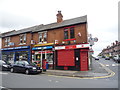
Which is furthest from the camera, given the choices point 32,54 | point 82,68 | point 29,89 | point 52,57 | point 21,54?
point 21,54

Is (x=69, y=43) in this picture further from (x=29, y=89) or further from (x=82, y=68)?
(x=29, y=89)

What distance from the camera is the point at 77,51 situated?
1527 centimetres

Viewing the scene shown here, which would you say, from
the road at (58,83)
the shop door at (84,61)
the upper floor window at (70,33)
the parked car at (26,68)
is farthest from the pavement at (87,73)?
the upper floor window at (70,33)

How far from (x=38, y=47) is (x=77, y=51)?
701cm

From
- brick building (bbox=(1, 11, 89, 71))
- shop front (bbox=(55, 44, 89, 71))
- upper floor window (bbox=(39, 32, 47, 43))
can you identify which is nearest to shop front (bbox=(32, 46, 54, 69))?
brick building (bbox=(1, 11, 89, 71))

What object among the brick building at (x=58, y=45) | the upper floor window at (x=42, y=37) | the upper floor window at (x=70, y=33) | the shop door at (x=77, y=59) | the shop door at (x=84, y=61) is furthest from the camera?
the upper floor window at (x=42, y=37)

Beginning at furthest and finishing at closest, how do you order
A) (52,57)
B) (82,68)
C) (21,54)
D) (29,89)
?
(21,54) < (52,57) < (82,68) < (29,89)

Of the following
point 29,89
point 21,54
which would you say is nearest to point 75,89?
point 29,89

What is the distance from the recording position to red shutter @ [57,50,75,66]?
51.3 feet

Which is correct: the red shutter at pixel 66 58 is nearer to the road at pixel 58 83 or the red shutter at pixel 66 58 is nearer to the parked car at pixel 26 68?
the parked car at pixel 26 68

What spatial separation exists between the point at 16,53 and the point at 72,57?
12163mm

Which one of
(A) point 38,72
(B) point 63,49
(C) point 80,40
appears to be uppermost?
(C) point 80,40

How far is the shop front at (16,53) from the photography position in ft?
66.0

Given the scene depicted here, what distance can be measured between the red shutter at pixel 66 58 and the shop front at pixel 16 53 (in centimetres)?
652
